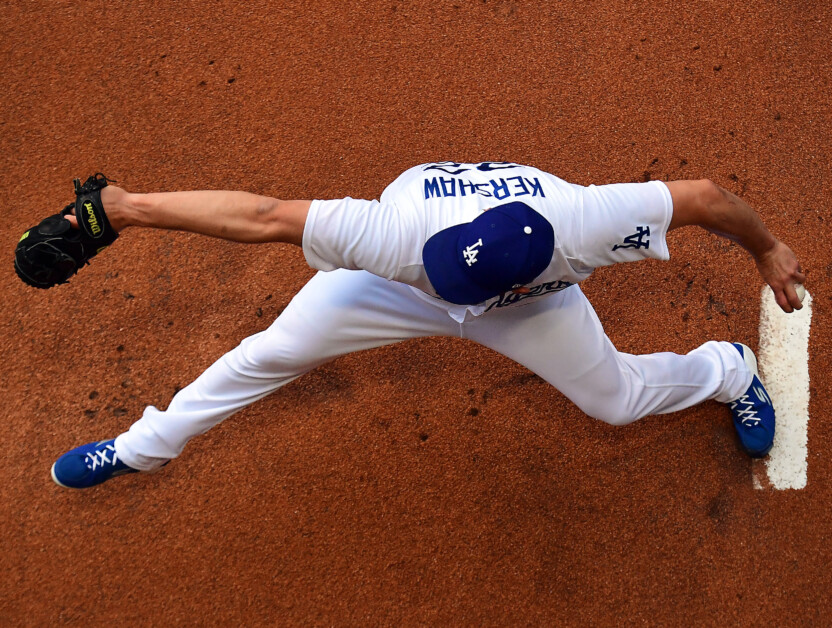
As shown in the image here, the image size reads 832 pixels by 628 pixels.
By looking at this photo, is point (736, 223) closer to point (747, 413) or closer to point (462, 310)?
point (462, 310)

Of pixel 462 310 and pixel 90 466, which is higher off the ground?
pixel 462 310

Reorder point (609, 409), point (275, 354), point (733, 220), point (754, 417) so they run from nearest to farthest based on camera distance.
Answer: point (733, 220), point (275, 354), point (609, 409), point (754, 417)

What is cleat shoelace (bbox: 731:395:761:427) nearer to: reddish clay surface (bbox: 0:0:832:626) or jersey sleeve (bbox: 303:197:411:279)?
reddish clay surface (bbox: 0:0:832:626)

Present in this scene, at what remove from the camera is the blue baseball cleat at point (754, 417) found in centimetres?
250

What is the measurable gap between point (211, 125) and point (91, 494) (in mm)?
1538

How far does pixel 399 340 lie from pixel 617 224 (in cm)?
76

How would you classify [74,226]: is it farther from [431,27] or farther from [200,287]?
[431,27]

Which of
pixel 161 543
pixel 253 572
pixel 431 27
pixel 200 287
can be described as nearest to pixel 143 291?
pixel 200 287

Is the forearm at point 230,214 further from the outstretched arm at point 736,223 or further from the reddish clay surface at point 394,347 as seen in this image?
the reddish clay surface at point 394,347

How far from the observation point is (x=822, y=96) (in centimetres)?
291

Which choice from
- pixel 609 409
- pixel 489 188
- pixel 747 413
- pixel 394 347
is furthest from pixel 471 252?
pixel 747 413

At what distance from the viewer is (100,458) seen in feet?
7.84

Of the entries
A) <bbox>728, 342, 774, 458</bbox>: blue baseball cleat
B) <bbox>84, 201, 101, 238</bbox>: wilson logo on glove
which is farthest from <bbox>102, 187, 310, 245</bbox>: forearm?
<bbox>728, 342, 774, 458</bbox>: blue baseball cleat

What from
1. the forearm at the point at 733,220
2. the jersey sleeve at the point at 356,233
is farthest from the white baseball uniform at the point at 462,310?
the forearm at the point at 733,220
